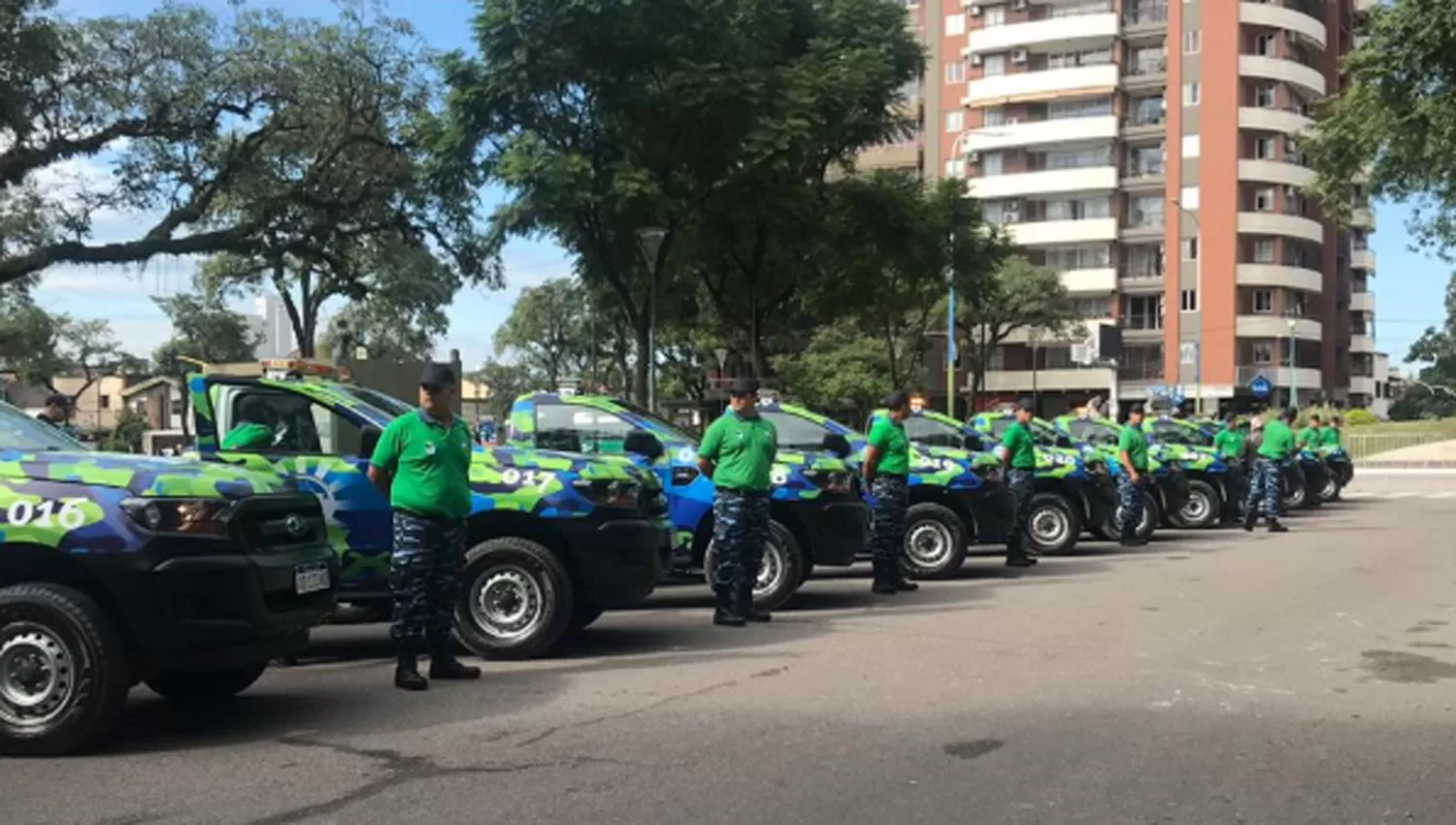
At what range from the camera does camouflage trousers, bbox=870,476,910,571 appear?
11.8 metres

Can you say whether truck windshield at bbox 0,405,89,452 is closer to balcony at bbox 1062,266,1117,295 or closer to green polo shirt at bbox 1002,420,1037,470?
green polo shirt at bbox 1002,420,1037,470

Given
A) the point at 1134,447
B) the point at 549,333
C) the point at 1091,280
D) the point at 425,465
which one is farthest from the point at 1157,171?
the point at 425,465

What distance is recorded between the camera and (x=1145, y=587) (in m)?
12.4

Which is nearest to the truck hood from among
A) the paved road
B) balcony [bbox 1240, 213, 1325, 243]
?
the paved road

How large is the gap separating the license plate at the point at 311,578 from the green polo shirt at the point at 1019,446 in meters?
9.14

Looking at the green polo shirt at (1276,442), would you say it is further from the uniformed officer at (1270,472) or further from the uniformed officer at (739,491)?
the uniformed officer at (739,491)

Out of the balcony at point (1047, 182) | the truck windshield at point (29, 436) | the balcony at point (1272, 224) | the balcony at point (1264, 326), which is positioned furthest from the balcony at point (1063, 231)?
the truck windshield at point (29, 436)

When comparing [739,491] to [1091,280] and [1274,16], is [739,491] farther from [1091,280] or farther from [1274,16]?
[1274,16]

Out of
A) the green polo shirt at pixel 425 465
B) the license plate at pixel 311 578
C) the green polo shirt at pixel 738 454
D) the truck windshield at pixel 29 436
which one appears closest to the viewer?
the license plate at pixel 311 578

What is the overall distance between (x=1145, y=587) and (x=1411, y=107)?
1184 cm

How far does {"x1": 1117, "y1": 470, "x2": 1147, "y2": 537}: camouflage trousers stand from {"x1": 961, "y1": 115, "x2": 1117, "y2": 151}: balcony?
51111 mm

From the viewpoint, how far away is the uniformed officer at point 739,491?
32.3ft

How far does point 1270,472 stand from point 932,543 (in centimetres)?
810

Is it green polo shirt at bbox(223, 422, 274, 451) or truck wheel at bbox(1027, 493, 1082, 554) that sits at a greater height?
green polo shirt at bbox(223, 422, 274, 451)
